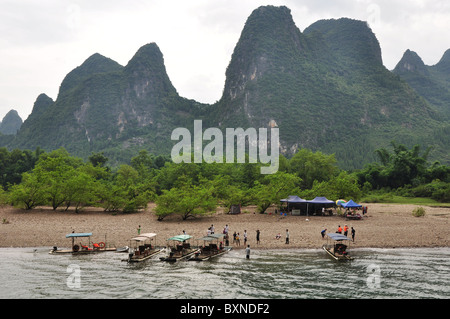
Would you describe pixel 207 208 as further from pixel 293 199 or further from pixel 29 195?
pixel 29 195

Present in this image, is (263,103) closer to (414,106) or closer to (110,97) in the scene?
(414,106)

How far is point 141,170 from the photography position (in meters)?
69.4

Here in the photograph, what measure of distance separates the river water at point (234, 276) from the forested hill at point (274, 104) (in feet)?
272

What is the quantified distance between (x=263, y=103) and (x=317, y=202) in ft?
330

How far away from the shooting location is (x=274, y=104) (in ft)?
441

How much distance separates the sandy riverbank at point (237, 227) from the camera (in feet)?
87.5

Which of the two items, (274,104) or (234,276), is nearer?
(234,276)

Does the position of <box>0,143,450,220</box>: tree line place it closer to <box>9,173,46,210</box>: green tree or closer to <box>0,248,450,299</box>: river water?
<box>9,173,46,210</box>: green tree

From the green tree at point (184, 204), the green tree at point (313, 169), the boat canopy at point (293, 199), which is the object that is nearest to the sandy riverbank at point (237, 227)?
the green tree at point (184, 204)

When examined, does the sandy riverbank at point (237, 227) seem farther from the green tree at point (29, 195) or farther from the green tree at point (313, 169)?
the green tree at point (313, 169)

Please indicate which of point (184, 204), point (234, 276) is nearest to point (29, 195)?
point (184, 204)

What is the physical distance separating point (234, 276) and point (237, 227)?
13.6m

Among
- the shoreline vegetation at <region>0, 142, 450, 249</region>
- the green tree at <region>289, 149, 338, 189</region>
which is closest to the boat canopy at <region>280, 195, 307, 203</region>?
the shoreline vegetation at <region>0, 142, 450, 249</region>

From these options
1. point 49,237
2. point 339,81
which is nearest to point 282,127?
point 339,81
